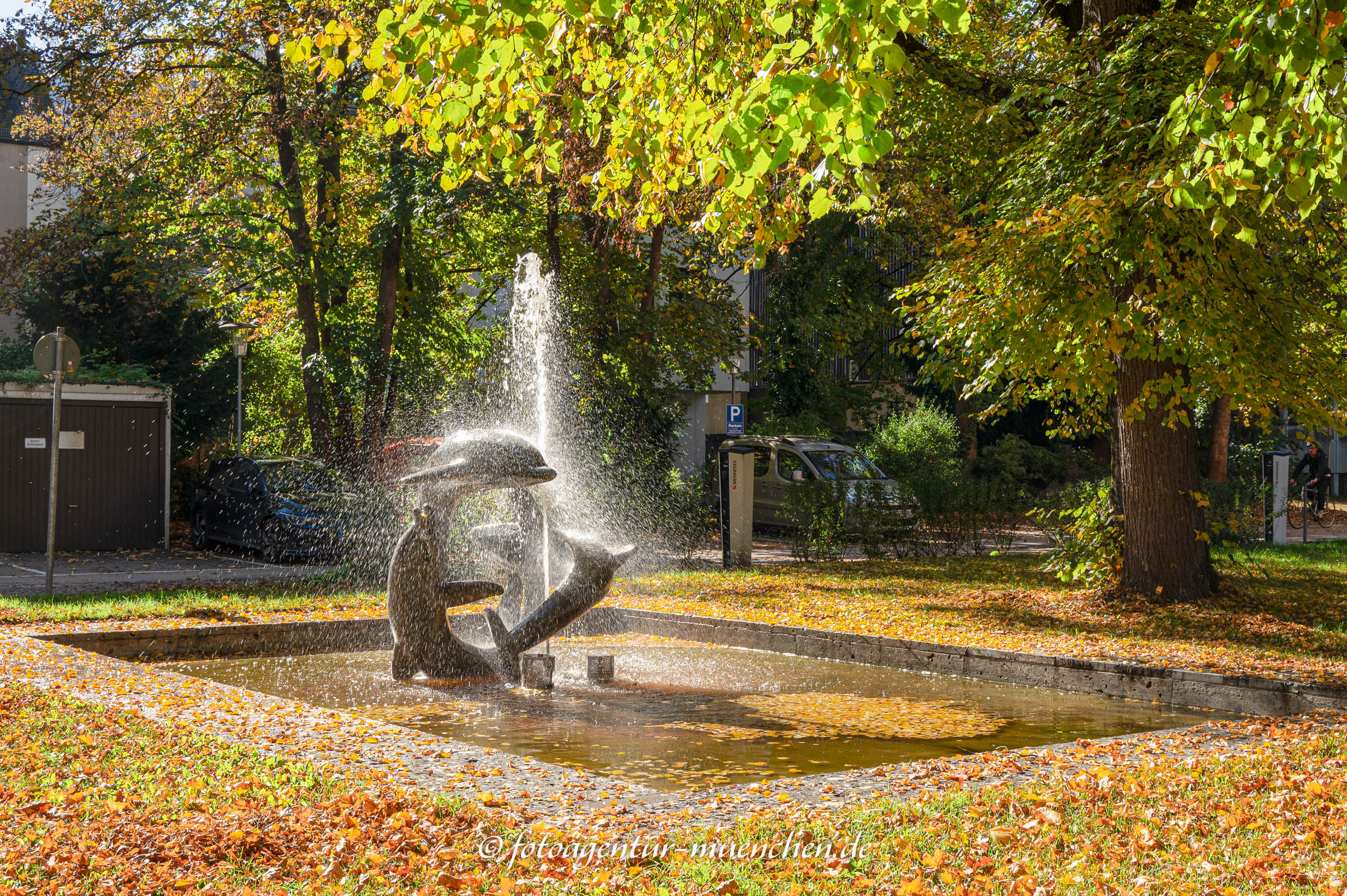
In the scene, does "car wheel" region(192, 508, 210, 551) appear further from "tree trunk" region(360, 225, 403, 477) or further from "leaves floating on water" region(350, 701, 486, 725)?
"leaves floating on water" region(350, 701, 486, 725)

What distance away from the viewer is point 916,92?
13.0 meters

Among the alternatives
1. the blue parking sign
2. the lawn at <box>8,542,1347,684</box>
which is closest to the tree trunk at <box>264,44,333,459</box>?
the lawn at <box>8,542,1347,684</box>

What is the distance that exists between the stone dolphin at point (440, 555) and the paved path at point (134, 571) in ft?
21.4

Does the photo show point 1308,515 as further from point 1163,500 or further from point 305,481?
point 305,481

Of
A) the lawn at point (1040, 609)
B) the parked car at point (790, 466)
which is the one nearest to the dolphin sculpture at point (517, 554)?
the lawn at point (1040, 609)

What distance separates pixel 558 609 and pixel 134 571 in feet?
33.5

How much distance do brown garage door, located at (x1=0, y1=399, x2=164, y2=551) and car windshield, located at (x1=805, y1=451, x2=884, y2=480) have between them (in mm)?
11937

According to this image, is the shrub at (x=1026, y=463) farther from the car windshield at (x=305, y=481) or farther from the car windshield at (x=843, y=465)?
the car windshield at (x=305, y=481)

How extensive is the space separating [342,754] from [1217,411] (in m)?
26.1

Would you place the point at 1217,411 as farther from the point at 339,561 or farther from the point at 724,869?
the point at 724,869

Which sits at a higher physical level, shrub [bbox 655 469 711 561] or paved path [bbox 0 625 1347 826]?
shrub [bbox 655 469 711 561]

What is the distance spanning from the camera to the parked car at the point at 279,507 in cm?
1830

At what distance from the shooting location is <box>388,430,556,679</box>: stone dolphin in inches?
346

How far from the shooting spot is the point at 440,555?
9047 millimetres
